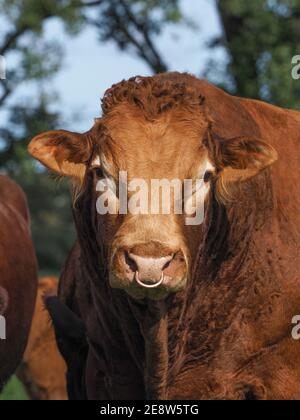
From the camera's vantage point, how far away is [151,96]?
6848 millimetres

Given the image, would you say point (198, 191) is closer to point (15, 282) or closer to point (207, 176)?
point (207, 176)

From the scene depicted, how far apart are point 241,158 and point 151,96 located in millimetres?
575

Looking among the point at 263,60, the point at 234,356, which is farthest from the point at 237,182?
the point at 263,60

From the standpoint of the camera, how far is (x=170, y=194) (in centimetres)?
649

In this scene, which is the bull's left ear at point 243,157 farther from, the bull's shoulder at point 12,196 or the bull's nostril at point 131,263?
the bull's shoulder at point 12,196

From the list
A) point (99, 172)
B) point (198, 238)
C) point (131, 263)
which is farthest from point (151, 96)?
point (131, 263)

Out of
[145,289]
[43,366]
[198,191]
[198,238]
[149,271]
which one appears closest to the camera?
[149,271]

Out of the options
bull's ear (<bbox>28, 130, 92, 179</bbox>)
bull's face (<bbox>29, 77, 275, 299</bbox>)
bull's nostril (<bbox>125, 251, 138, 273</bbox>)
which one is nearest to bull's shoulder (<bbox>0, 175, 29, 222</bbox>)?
bull's ear (<bbox>28, 130, 92, 179</bbox>)

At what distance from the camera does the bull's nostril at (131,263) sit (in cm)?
618

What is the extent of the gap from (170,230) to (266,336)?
108 centimetres

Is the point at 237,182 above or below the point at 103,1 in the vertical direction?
below

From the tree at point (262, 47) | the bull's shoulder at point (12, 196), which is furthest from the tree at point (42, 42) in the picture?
the bull's shoulder at point (12, 196)

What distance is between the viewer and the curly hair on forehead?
6.81 meters
